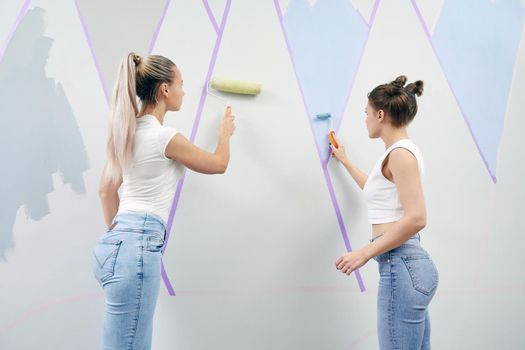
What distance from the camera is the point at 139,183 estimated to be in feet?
3.24

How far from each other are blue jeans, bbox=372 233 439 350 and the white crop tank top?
0.29ft

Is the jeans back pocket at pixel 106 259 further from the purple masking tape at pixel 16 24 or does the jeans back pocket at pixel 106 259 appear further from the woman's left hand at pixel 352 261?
the purple masking tape at pixel 16 24

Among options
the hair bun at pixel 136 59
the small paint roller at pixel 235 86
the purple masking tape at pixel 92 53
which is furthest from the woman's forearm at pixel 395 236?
the purple masking tape at pixel 92 53

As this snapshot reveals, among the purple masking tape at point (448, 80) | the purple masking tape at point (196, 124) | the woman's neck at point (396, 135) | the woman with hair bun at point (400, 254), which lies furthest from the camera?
the purple masking tape at point (448, 80)

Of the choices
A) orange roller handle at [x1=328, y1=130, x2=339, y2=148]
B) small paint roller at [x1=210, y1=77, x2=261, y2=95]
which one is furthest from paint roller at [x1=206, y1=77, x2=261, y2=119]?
orange roller handle at [x1=328, y1=130, x2=339, y2=148]

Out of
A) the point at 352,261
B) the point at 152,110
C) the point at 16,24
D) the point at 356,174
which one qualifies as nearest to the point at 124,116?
the point at 152,110

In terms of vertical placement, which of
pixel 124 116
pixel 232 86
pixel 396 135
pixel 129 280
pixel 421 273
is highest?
pixel 232 86

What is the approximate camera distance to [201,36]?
4.22ft

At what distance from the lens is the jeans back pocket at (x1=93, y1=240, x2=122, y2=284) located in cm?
90

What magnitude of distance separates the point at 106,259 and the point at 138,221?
0.35 feet

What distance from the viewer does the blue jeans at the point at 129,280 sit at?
0.89 m

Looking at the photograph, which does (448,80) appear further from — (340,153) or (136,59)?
(136,59)

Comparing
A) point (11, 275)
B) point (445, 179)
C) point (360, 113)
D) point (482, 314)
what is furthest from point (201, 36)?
point (482, 314)

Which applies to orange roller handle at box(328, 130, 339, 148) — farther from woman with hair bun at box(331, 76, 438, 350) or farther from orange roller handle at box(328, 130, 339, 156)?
woman with hair bun at box(331, 76, 438, 350)
